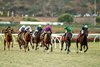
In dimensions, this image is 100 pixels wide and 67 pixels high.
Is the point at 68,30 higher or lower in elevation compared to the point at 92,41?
higher

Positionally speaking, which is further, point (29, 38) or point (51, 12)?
point (51, 12)

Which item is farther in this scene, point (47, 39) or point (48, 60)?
point (47, 39)

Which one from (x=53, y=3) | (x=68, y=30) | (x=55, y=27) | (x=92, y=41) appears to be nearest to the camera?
(x=68, y=30)

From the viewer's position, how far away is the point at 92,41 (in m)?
41.2

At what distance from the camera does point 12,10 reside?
98250 mm

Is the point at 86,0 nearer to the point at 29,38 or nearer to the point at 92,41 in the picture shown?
the point at 92,41

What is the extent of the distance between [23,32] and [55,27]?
96.0 ft

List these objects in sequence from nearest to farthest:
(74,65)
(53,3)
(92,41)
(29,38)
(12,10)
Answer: (74,65) < (29,38) < (92,41) < (12,10) < (53,3)

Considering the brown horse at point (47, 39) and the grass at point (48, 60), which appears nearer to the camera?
the grass at point (48, 60)

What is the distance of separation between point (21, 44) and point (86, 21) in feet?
180

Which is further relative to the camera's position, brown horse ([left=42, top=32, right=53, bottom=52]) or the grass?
brown horse ([left=42, top=32, right=53, bottom=52])

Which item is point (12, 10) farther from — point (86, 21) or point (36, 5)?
point (86, 21)

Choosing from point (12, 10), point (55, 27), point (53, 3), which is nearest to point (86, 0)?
point (53, 3)

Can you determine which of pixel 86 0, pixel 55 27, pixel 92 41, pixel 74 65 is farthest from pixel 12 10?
pixel 74 65
